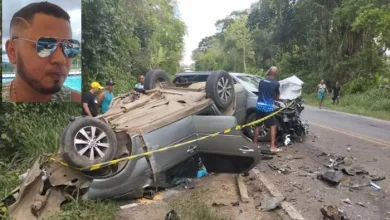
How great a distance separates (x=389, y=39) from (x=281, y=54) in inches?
762

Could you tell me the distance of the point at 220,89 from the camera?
20.4ft

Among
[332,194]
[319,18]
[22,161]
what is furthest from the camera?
[319,18]

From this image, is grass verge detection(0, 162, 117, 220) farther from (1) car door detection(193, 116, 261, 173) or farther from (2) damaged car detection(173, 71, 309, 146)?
(2) damaged car detection(173, 71, 309, 146)

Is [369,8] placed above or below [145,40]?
above

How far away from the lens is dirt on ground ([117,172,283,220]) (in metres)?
4.61

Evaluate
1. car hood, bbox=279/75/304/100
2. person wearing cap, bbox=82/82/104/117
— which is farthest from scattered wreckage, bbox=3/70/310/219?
car hood, bbox=279/75/304/100

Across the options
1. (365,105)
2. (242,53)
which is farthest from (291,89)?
(242,53)

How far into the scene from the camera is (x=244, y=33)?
58312 mm

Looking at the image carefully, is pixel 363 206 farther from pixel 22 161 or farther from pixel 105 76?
pixel 105 76

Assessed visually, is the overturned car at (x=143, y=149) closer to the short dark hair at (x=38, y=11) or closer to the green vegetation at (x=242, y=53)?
the green vegetation at (x=242, y=53)

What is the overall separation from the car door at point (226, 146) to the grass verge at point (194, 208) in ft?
1.96

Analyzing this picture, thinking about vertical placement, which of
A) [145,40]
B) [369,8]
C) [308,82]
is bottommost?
[308,82]

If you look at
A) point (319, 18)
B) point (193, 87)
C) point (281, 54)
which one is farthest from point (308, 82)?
point (193, 87)

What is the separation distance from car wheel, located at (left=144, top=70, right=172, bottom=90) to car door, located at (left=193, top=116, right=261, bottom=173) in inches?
82.6
